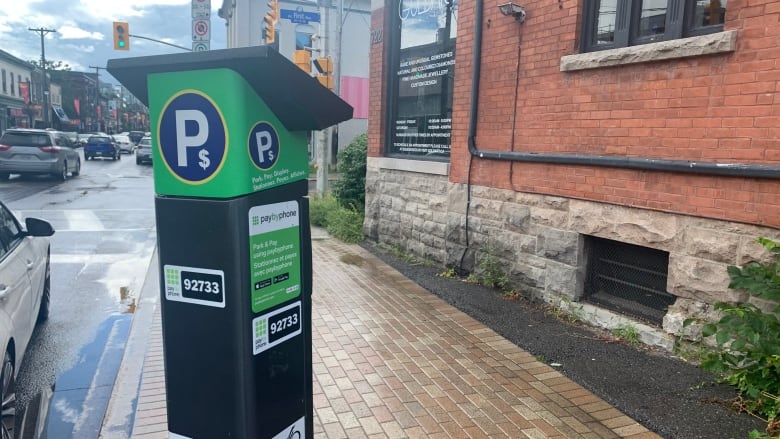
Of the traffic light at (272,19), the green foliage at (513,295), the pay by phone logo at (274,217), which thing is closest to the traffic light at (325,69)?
the traffic light at (272,19)

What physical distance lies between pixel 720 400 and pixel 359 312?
3.50 meters

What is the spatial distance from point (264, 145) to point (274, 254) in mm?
468

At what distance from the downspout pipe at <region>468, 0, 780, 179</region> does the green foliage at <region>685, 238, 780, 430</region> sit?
0.65m

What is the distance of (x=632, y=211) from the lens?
533 centimetres

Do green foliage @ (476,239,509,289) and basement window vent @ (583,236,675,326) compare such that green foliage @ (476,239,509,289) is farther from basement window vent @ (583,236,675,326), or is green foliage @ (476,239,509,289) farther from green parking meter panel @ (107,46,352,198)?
green parking meter panel @ (107,46,352,198)

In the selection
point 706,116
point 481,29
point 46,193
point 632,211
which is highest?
point 481,29

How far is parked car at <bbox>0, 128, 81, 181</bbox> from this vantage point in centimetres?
2145

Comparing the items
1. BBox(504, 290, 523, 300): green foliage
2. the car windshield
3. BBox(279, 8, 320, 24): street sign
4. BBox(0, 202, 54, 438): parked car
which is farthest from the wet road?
the car windshield

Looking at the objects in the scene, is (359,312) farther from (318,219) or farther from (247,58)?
(318,219)

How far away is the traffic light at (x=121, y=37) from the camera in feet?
72.5

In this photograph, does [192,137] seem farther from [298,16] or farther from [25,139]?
[25,139]

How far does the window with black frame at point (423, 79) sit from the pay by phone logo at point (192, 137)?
20.4 ft

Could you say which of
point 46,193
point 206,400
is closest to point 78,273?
point 206,400

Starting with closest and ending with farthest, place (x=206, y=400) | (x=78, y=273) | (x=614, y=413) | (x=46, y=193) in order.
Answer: (x=206, y=400) < (x=614, y=413) < (x=78, y=273) < (x=46, y=193)
